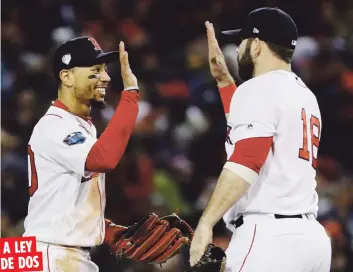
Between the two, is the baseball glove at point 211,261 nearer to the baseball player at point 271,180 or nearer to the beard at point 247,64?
the baseball player at point 271,180

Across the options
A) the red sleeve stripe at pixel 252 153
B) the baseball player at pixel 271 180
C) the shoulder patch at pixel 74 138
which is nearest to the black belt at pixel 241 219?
the baseball player at pixel 271 180

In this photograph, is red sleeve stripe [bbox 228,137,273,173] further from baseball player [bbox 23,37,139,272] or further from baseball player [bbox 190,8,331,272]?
baseball player [bbox 23,37,139,272]

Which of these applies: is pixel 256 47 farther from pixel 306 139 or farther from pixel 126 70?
pixel 126 70

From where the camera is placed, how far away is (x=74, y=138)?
3561mm

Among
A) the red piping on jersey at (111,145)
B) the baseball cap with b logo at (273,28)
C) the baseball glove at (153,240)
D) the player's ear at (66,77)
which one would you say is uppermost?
the baseball cap with b logo at (273,28)

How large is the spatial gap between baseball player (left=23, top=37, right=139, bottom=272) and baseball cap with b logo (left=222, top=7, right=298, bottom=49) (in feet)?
2.08

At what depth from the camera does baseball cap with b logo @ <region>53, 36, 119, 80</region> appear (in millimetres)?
3771

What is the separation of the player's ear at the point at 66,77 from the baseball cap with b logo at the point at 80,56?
0.07 ft

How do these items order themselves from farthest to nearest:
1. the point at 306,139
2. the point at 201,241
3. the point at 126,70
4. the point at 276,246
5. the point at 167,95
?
the point at 167,95 → the point at 126,70 → the point at 306,139 → the point at 276,246 → the point at 201,241

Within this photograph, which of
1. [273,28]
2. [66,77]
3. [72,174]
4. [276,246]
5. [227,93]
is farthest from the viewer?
[227,93]

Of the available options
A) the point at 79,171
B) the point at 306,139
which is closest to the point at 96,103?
the point at 79,171

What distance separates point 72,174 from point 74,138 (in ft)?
0.52

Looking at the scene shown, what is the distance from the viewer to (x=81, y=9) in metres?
8.43

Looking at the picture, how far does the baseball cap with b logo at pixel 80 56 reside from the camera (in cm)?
377
